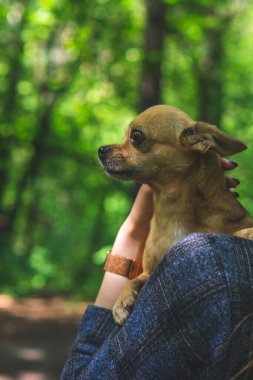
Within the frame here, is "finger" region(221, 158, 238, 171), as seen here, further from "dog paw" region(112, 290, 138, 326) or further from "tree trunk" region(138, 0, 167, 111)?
"tree trunk" region(138, 0, 167, 111)

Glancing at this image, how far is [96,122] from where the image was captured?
39.6ft

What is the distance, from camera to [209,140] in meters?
2.80

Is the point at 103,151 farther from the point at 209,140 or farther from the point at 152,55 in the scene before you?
the point at 152,55

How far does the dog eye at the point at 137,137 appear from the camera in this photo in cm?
301

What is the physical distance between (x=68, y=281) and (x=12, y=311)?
2.33m

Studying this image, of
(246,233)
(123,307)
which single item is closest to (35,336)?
(123,307)

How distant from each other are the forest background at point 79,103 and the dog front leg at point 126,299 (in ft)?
18.1

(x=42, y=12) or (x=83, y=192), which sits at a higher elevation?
(x=42, y=12)

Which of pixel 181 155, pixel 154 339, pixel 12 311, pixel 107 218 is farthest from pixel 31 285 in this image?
pixel 154 339

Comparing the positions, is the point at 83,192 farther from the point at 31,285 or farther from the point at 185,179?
the point at 185,179

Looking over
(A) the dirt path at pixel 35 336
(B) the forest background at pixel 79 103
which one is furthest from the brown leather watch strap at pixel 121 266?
(B) the forest background at pixel 79 103

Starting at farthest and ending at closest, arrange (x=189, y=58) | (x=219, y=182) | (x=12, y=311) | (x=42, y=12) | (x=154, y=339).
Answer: (x=189, y=58) < (x=12, y=311) < (x=42, y=12) < (x=219, y=182) < (x=154, y=339)

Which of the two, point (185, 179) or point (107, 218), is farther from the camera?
point (107, 218)

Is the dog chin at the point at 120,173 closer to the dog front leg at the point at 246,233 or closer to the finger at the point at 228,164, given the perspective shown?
the finger at the point at 228,164
